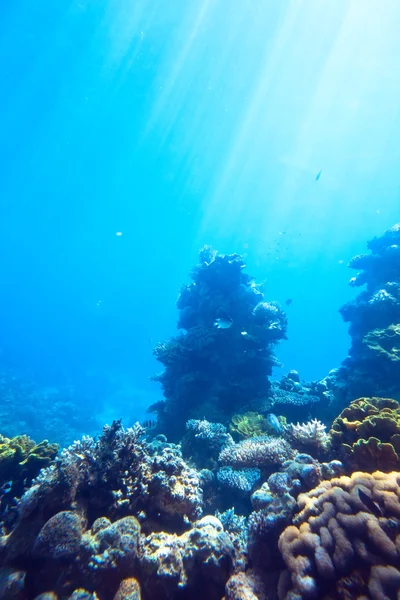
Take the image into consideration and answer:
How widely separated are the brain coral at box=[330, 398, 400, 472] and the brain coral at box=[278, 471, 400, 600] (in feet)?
2.99

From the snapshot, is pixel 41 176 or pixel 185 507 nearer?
pixel 185 507

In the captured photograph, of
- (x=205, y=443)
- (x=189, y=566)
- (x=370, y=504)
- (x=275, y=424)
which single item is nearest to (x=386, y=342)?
(x=275, y=424)

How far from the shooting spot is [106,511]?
4020 millimetres

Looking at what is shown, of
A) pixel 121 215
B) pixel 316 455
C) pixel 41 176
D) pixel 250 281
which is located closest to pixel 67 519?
pixel 316 455

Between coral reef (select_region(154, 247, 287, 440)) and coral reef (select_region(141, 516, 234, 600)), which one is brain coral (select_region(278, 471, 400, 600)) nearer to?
coral reef (select_region(141, 516, 234, 600))

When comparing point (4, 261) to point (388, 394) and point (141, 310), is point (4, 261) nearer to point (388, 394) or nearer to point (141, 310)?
point (141, 310)

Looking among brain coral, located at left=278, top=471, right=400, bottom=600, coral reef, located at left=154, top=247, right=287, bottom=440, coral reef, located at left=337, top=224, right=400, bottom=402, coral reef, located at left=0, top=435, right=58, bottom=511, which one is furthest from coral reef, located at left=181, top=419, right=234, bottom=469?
coral reef, located at left=337, top=224, right=400, bottom=402

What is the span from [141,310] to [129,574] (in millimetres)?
106647

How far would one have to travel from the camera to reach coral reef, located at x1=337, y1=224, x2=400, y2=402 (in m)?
10.6

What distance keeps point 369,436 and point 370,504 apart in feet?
6.31

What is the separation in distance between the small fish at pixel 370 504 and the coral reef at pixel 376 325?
8.67 m

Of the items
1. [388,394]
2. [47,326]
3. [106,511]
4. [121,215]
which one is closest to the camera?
[106,511]

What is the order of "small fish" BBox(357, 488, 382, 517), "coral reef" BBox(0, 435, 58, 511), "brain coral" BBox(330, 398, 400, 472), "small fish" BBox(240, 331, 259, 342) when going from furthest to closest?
"small fish" BBox(240, 331, 259, 342)
"coral reef" BBox(0, 435, 58, 511)
"brain coral" BBox(330, 398, 400, 472)
"small fish" BBox(357, 488, 382, 517)

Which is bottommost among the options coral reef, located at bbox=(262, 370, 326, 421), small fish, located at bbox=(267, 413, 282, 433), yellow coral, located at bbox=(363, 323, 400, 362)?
small fish, located at bbox=(267, 413, 282, 433)
